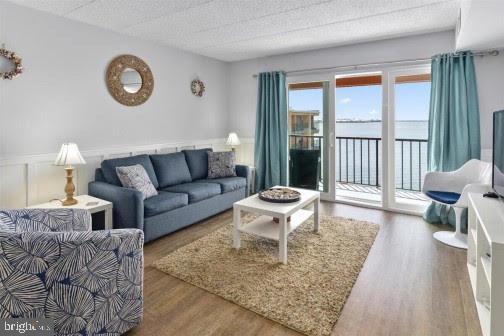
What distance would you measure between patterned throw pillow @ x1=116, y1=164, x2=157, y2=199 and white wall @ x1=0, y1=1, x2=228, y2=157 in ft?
2.09

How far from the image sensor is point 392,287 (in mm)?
2236

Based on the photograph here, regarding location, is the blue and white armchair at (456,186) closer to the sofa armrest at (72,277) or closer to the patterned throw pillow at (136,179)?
the sofa armrest at (72,277)

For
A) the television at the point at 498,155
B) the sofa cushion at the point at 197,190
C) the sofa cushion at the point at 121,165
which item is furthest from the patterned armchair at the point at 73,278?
the television at the point at 498,155

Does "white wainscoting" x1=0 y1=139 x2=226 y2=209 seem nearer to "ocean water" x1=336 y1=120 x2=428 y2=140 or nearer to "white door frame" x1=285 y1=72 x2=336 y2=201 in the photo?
"white door frame" x1=285 y1=72 x2=336 y2=201

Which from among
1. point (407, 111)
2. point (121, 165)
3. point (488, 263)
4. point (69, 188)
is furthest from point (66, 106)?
point (407, 111)

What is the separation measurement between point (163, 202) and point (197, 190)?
53 cm

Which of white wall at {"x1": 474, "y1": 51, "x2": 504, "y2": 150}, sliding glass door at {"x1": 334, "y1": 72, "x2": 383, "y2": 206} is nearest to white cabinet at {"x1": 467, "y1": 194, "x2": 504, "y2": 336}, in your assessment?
white wall at {"x1": 474, "y1": 51, "x2": 504, "y2": 150}

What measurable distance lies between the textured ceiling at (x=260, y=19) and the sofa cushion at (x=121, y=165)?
1525 mm

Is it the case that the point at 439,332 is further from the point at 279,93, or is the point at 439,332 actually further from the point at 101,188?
the point at 279,93

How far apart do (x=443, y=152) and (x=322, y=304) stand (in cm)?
262

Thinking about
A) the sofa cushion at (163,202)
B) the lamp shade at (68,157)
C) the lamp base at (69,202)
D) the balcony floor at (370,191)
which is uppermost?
the lamp shade at (68,157)

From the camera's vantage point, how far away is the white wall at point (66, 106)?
2.82 metres

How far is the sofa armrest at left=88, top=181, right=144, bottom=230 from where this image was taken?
2857mm

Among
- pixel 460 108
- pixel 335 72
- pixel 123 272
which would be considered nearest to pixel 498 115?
pixel 460 108
